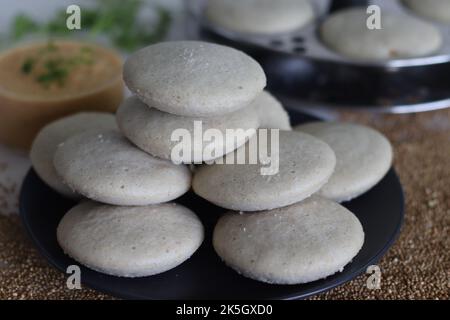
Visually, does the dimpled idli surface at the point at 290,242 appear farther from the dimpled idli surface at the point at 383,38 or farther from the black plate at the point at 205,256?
the dimpled idli surface at the point at 383,38

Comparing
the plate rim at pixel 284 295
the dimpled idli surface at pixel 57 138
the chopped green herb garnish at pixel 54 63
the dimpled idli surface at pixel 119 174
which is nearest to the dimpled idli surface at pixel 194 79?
the dimpled idli surface at pixel 119 174

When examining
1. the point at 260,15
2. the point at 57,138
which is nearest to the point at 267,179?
the point at 57,138

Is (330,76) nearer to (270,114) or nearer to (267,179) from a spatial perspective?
(270,114)

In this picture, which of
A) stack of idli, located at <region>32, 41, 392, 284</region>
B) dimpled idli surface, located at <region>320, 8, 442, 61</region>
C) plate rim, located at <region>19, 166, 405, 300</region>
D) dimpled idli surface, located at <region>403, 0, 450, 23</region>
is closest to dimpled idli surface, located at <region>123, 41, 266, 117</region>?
stack of idli, located at <region>32, 41, 392, 284</region>

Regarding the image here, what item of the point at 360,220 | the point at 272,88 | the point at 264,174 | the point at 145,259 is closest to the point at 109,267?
the point at 145,259

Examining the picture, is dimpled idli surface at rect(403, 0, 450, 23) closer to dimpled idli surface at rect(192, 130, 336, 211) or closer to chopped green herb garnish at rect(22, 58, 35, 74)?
dimpled idli surface at rect(192, 130, 336, 211)

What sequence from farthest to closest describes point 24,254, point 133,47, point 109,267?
point 133,47, point 24,254, point 109,267

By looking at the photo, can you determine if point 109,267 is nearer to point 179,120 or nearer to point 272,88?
point 179,120
